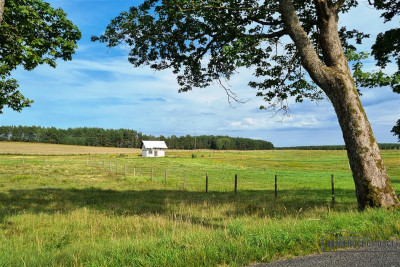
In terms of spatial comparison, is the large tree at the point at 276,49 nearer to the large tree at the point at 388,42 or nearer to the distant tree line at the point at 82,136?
the large tree at the point at 388,42

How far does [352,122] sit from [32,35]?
14.4m

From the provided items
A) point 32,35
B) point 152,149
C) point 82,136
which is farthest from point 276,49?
point 82,136

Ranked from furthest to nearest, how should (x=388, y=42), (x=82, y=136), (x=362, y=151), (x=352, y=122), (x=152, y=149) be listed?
(x=82, y=136)
(x=152, y=149)
(x=388, y=42)
(x=352, y=122)
(x=362, y=151)

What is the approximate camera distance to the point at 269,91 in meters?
14.0

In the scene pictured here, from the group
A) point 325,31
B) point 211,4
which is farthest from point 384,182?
point 211,4

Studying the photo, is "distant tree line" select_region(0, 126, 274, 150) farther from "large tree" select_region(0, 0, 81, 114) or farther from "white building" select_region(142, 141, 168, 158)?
"large tree" select_region(0, 0, 81, 114)

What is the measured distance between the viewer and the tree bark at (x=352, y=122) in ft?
26.6

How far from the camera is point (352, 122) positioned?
27.1 feet

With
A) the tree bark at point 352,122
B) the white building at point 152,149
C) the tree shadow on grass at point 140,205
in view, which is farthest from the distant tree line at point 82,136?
the tree bark at point 352,122

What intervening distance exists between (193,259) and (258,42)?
943 centimetres

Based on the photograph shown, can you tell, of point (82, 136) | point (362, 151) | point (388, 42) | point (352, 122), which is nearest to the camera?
point (362, 151)

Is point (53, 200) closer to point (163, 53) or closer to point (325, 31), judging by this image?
point (163, 53)

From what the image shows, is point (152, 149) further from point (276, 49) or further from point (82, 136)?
point (82, 136)

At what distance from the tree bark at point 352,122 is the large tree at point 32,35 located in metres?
11.1
